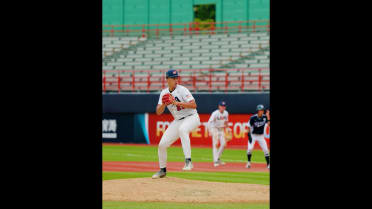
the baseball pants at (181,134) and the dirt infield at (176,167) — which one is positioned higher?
the baseball pants at (181,134)

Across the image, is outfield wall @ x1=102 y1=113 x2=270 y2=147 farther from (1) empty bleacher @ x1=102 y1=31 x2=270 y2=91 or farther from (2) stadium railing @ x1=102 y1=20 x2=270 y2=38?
(2) stadium railing @ x1=102 y1=20 x2=270 y2=38

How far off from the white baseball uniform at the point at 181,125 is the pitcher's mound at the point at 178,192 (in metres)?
0.57

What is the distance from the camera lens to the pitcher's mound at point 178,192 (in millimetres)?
8477

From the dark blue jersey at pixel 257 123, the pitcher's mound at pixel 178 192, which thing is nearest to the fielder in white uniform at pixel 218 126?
the dark blue jersey at pixel 257 123

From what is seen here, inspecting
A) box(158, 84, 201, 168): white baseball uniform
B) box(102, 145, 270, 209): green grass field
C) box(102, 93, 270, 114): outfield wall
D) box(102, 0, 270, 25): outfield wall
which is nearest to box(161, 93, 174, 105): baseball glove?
box(158, 84, 201, 168): white baseball uniform

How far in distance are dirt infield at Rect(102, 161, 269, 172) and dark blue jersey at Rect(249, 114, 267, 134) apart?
127 centimetres

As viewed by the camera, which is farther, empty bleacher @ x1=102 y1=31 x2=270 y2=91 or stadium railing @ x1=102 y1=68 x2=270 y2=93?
empty bleacher @ x1=102 y1=31 x2=270 y2=91

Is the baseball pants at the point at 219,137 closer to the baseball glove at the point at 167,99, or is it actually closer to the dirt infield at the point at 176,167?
the dirt infield at the point at 176,167

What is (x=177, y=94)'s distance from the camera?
748 cm

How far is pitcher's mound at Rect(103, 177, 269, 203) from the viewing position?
8477 mm
